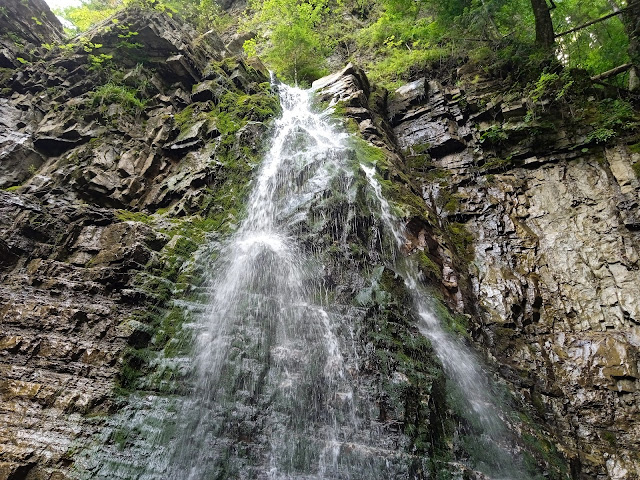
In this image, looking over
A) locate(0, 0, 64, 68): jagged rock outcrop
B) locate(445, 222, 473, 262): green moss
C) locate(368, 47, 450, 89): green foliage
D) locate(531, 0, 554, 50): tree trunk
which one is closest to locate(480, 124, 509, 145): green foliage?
locate(445, 222, 473, 262): green moss

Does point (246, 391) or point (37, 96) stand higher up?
point (37, 96)

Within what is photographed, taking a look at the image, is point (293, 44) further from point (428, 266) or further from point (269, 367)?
point (269, 367)

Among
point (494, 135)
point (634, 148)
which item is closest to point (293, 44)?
point (494, 135)

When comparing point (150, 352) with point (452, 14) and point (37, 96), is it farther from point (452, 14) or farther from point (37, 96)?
point (452, 14)

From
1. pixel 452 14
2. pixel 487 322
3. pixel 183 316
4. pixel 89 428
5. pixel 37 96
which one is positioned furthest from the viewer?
pixel 452 14

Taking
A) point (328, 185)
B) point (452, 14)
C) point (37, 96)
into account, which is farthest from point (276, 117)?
point (452, 14)

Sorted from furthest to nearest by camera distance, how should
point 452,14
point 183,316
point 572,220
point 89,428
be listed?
1. point 452,14
2. point 572,220
3. point 183,316
4. point 89,428

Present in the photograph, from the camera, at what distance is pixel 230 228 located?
7355 mm

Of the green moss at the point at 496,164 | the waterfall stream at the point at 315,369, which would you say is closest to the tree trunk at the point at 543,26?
the green moss at the point at 496,164

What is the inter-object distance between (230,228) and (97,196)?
2.94m

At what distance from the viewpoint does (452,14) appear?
11875 mm

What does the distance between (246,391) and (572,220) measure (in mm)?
7733

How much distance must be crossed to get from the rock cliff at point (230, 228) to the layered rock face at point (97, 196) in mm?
32

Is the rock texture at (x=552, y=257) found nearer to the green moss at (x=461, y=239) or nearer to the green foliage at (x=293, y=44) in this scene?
the green moss at (x=461, y=239)
